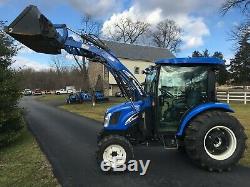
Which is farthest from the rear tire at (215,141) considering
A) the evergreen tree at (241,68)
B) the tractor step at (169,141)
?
the evergreen tree at (241,68)

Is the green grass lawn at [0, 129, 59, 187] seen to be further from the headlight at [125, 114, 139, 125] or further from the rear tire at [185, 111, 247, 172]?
the rear tire at [185, 111, 247, 172]

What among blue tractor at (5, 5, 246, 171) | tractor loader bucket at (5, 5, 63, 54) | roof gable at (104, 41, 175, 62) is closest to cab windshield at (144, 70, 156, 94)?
blue tractor at (5, 5, 246, 171)

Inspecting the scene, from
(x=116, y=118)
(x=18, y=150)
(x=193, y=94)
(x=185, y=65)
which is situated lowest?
(x=18, y=150)

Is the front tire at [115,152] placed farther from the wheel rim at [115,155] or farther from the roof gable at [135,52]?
the roof gable at [135,52]

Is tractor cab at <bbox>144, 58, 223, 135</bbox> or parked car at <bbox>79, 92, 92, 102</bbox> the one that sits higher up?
tractor cab at <bbox>144, 58, 223, 135</bbox>

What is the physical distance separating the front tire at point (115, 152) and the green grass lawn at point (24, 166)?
1.21m

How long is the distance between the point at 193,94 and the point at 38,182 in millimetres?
4027

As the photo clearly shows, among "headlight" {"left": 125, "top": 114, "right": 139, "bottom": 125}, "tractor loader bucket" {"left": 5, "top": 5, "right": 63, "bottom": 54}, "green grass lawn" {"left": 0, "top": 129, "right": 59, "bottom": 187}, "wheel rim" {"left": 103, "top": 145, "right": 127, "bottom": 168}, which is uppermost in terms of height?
"tractor loader bucket" {"left": 5, "top": 5, "right": 63, "bottom": 54}

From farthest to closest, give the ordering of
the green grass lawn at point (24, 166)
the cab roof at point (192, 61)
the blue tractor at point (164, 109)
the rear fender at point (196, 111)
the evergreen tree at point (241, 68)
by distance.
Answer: the evergreen tree at point (241, 68) < the cab roof at point (192, 61) < the rear fender at point (196, 111) < the blue tractor at point (164, 109) < the green grass lawn at point (24, 166)

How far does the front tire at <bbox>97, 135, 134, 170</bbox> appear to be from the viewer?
867cm

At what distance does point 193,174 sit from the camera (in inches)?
328

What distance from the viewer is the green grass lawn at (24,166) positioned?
8.27 m

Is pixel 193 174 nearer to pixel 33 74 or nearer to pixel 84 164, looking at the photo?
pixel 84 164

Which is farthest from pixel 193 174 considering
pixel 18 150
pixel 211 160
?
pixel 18 150
